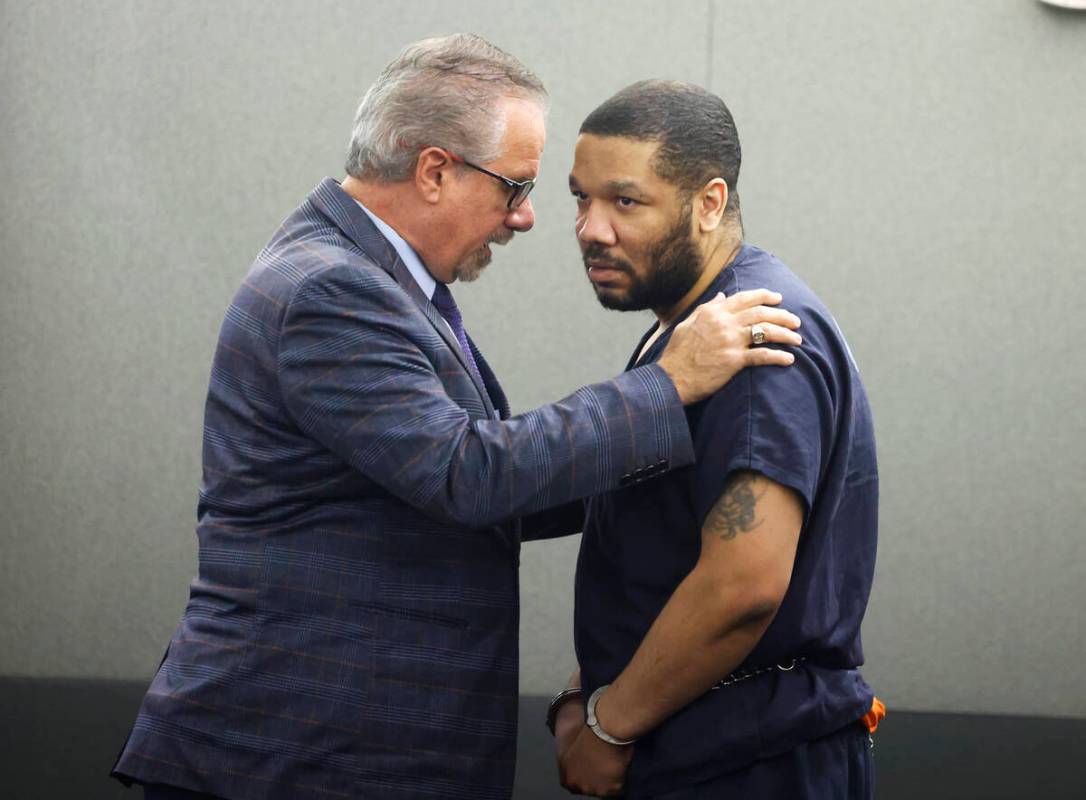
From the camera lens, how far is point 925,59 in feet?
11.3

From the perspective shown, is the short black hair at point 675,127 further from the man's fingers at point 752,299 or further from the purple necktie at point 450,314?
the purple necktie at point 450,314

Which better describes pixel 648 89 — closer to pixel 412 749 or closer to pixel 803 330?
pixel 803 330

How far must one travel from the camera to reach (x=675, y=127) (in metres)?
1.46

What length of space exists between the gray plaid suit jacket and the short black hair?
27 centimetres

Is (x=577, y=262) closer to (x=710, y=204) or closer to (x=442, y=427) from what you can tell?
(x=710, y=204)

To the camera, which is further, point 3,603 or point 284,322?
point 3,603

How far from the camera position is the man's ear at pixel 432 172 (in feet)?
5.02

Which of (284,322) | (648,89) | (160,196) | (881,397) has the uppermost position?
(648,89)

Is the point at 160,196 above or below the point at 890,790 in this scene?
above

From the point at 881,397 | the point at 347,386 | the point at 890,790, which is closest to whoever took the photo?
the point at 347,386

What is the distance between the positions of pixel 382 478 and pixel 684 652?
0.40m

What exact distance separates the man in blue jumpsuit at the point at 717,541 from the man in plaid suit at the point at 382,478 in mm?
81

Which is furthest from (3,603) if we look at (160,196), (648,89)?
(648,89)

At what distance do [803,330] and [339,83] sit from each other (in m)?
2.48
